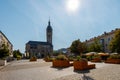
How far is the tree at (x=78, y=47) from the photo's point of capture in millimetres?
73812

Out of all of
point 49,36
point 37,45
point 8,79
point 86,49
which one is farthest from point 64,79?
point 49,36

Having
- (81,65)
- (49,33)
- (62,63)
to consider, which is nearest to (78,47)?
(62,63)

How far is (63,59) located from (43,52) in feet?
354

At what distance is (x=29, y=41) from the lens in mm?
131250

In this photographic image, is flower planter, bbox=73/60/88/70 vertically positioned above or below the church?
below

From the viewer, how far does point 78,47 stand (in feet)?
243

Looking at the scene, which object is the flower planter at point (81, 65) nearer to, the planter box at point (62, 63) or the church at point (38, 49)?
the planter box at point (62, 63)

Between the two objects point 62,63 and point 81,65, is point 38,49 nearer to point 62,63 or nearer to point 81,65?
point 62,63

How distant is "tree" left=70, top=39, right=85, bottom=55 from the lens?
242 ft

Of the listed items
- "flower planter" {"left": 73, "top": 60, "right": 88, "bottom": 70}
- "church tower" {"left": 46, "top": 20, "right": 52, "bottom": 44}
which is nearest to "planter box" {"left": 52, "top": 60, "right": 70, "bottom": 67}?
"flower planter" {"left": 73, "top": 60, "right": 88, "bottom": 70}

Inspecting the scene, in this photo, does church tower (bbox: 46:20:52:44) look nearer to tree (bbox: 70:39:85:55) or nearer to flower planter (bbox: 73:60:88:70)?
tree (bbox: 70:39:85:55)

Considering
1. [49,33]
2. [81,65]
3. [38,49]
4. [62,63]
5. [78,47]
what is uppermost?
Answer: [49,33]

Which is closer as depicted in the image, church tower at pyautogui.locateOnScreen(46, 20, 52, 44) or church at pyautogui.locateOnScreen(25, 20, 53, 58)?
church at pyautogui.locateOnScreen(25, 20, 53, 58)

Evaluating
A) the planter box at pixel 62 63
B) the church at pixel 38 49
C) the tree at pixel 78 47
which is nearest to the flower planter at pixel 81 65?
the planter box at pixel 62 63
